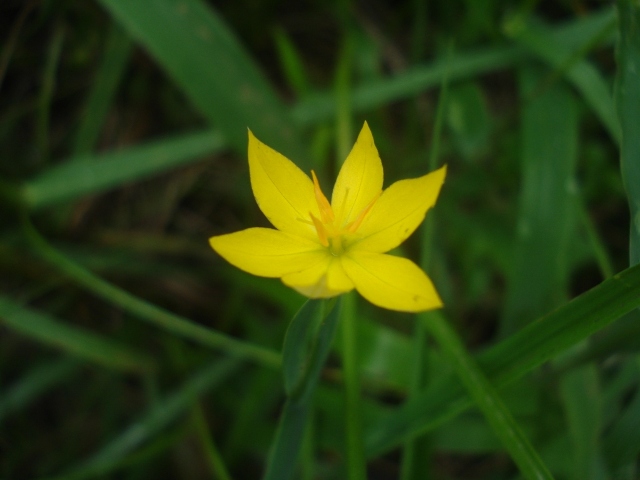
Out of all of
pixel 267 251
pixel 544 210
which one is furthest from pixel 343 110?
pixel 267 251

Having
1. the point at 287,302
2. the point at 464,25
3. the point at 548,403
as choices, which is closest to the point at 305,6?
the point at 464,25

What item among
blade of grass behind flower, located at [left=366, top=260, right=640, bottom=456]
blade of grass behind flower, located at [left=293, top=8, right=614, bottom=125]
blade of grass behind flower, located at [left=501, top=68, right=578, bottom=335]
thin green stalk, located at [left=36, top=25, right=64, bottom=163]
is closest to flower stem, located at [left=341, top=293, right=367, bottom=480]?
blade of grass behind flower, located at [left=366, top=260, right=640, bottom=456]

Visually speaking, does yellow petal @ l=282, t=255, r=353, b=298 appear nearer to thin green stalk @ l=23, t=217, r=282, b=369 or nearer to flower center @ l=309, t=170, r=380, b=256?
flower center @ l=309, t=170, r=380, b=256

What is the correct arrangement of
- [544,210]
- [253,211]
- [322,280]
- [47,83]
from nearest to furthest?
1. [322,280]
2. [544,210]
3. [47,83]
4. [253,211]

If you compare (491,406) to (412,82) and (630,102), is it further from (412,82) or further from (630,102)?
(412,82)

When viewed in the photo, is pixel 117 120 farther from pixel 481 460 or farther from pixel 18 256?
pixel 481 460
